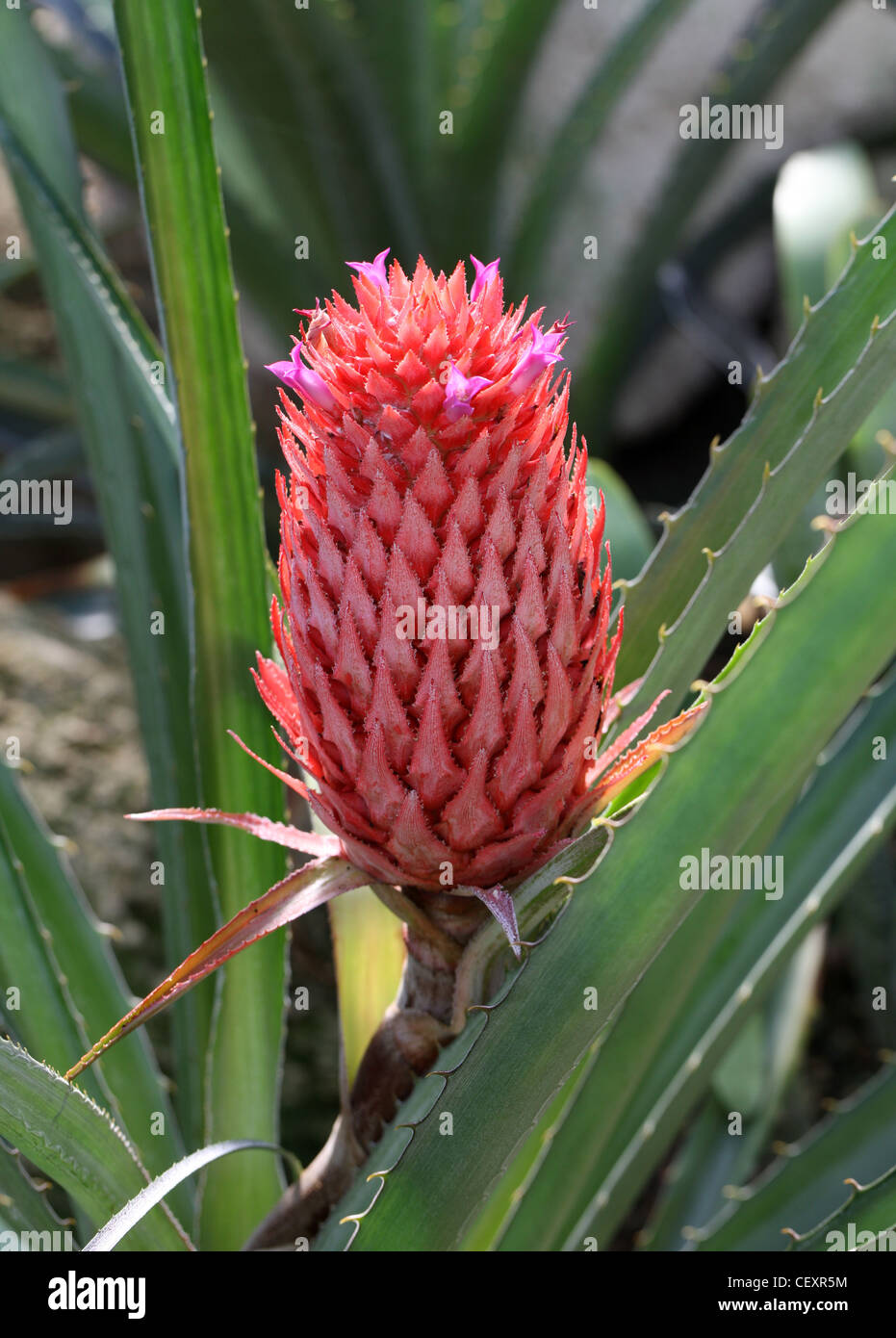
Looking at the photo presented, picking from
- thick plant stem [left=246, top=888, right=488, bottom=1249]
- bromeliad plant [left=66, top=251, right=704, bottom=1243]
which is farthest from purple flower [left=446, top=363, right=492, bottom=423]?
thick plant stem [left=246, top=888, right=488, bottom=1249]

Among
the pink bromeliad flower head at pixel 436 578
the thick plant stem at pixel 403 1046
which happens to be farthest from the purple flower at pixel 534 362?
the thick plant stem at pixel 403 1046

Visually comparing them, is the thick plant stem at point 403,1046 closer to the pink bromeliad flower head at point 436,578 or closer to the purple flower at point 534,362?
the pink bromeliad flower head at point 436,578

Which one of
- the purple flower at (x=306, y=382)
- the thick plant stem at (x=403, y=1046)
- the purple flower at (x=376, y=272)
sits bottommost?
the thick plant stem at (x=403, y=1046)

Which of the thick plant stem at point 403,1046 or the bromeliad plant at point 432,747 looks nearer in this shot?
the bromeliad plant at point 432,747

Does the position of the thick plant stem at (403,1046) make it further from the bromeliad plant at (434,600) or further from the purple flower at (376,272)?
the purple flower at (376,272)

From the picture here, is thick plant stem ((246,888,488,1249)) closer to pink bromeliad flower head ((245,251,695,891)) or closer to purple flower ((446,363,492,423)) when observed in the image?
pink bromeliad flower head ((245,251,695,891))

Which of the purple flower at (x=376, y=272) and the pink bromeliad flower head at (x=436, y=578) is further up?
the purple flower at (x=376, y=272)

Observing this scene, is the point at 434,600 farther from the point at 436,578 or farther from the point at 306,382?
the point at 306,382
